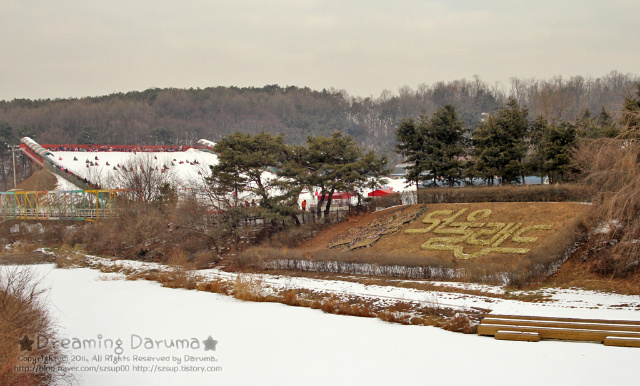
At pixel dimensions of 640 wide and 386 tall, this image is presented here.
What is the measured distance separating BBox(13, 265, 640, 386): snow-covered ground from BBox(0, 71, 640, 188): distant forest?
65.3m

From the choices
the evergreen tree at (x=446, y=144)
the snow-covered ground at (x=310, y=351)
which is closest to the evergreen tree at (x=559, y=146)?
the evergreen tree at (x=446, y=144)

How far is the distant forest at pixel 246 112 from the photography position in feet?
277

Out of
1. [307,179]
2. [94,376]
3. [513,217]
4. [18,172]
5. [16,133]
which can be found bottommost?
[94,376]

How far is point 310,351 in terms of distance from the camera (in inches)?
440

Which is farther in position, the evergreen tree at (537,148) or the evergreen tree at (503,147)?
the evergreen tree at (503,147)

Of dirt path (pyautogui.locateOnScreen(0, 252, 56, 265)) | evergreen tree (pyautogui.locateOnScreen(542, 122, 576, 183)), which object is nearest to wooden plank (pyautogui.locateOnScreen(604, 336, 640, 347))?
evergreen tree (pyautogui.locateOnScreen(542, 122, 576, 183))

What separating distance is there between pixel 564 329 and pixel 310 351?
5484 millimetres

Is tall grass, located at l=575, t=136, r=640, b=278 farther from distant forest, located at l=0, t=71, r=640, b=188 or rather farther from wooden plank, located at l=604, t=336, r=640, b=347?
distant forest, located at l=0, t=71, r=640, b=188

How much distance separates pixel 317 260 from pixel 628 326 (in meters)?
13.2

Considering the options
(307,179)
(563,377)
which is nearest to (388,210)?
(307,179)

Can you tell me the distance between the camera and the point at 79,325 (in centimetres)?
1441

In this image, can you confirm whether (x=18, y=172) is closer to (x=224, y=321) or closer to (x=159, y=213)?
(x=159, y=213)

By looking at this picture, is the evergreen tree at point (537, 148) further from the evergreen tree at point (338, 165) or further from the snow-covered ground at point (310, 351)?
the snow-covered ground at point (310, 351)

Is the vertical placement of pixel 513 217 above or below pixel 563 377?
above
